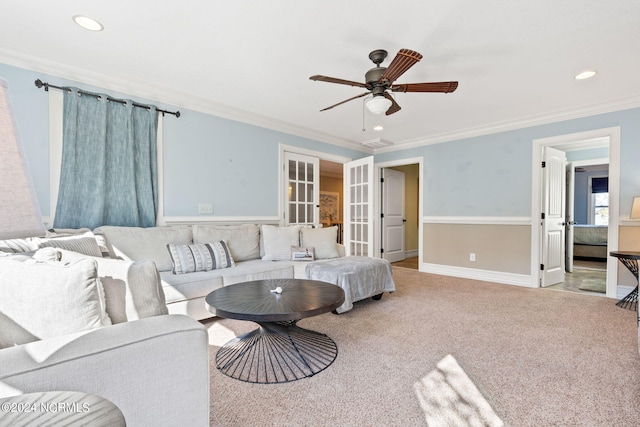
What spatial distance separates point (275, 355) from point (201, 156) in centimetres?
254

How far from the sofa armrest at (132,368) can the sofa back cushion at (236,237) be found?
2.28 m

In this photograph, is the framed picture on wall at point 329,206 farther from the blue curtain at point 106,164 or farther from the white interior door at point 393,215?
the blue curtain at point 106,164

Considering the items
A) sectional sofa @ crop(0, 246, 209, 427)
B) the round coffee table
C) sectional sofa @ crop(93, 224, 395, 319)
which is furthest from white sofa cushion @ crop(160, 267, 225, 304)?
sectional sofa @ crop(0, 246, 209, 427)

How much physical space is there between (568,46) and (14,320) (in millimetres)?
3673

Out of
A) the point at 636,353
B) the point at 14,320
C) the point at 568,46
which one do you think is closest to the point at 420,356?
the point at 636,353

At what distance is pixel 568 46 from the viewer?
7.77 ft

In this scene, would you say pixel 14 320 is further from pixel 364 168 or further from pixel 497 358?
pixel 364 168

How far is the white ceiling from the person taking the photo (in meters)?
1.99

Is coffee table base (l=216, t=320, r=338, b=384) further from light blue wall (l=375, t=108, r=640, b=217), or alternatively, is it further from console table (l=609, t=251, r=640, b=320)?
light blue wall (l=375, t=108, r=640, b=217)

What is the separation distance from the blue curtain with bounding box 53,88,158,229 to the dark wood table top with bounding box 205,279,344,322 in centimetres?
164

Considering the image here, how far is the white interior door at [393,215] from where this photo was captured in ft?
20.2

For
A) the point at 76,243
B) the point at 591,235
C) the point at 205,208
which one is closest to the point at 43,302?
the point at 76,243

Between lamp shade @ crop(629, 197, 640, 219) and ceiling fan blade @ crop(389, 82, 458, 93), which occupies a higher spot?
ceiling fan blade @ crop(389, 82, 458, 93)

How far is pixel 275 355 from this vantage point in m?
2.11
